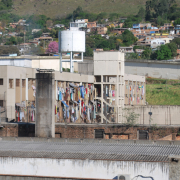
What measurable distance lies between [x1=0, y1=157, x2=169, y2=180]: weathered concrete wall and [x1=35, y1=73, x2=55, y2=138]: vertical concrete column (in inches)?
289

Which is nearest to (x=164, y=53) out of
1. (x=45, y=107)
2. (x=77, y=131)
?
(x=77, y=131)

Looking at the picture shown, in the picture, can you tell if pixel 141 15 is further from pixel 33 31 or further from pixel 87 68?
pixel 87 68

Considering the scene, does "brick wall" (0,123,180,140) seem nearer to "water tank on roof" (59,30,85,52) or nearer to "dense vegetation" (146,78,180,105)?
"water tank on roof" (59,30,85,52)

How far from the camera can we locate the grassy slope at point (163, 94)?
6153 centimetres

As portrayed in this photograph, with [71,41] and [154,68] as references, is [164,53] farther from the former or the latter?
[71,41]

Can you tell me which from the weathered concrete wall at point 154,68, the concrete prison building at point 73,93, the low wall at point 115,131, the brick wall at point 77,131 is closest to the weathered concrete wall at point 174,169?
the low wall at point 115,131

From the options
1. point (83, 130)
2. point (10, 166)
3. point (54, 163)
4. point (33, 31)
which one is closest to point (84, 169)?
point (54, 163)

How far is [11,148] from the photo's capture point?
20.5 meters

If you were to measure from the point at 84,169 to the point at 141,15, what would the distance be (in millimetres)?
178834

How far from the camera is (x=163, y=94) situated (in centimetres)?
6309

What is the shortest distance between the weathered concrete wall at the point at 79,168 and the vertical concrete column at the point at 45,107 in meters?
7.35

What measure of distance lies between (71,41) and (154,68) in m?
31.5

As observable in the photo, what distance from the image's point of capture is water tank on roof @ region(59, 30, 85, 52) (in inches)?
1721

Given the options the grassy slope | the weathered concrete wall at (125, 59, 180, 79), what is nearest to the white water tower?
the grassy slope
